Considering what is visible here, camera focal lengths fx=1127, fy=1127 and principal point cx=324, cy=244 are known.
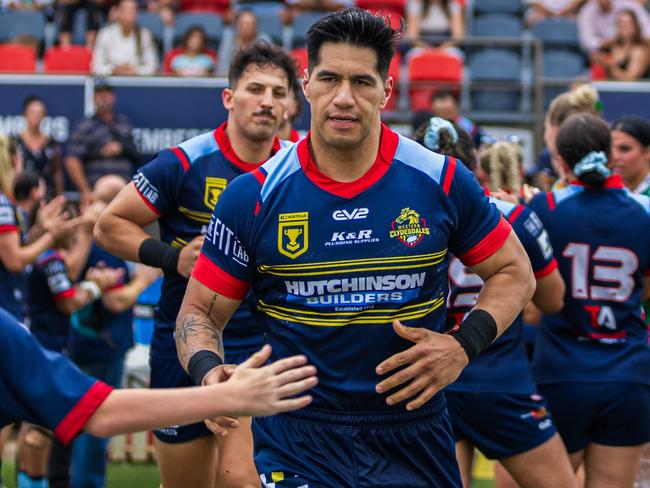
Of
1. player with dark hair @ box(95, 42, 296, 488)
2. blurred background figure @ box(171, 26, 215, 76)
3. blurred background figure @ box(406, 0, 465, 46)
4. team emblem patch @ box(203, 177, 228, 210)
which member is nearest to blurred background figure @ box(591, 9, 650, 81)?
blurred background figure @ box(406, 0, 465, 46)

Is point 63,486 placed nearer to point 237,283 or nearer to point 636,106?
point 237,283

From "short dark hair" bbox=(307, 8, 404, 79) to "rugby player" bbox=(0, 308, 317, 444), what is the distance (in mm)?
1302

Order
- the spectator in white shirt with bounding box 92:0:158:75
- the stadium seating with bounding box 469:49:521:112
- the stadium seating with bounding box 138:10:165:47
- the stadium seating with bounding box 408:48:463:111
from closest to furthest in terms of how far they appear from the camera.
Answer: the stadium seating with bounding box 408:48:463:111
the stadium seating with bounding box 469:49:521:112
the spectator in white shirt with bounding box 92:0:158:75
the stadium seating with bounding box 138:10:165:47

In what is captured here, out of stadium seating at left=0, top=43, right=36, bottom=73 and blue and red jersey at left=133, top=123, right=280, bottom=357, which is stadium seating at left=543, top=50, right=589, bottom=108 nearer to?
stadium seating at left=0, top=43, right=36, bottom=73

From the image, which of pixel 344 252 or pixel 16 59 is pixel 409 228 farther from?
pixel 16 59

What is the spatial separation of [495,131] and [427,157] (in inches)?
368

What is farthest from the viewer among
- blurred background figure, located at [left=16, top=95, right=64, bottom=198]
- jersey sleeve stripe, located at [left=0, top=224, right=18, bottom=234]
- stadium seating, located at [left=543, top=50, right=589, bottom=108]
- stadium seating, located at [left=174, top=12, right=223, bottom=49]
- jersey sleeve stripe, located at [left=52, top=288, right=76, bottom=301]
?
stadium seating, located at [left=174, top=12, right=223, bottom=49]

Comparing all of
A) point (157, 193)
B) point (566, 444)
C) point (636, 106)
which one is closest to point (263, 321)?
point (157, 193)

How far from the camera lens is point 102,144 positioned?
1220cm

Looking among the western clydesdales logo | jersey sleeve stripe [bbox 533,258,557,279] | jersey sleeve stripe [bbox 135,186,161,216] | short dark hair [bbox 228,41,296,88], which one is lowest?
jersey sleeve stripe [bbox 533,258,557,279]

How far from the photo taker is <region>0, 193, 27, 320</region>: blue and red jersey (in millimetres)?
7324

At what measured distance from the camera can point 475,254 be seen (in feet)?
13.4

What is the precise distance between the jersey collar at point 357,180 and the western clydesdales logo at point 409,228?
0.17 meters

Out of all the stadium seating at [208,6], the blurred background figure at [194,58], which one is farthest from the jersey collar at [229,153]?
the stadium seating at [208,6]
